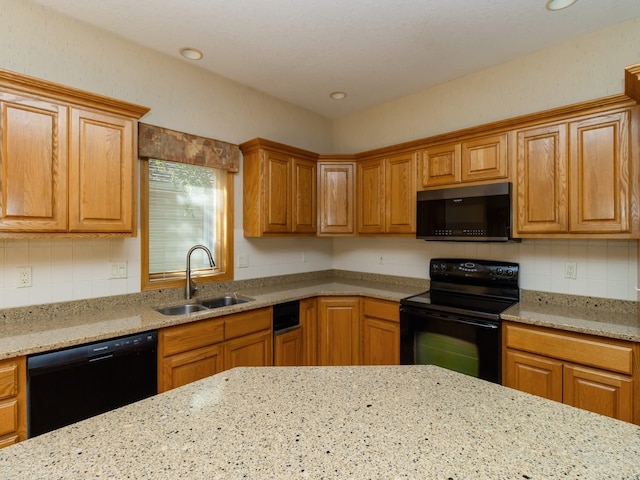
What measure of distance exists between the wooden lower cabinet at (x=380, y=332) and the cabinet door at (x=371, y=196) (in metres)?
0.73

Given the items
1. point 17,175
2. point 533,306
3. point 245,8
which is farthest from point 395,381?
point 245,8

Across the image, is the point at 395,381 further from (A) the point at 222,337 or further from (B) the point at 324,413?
(A) the point at 222,337

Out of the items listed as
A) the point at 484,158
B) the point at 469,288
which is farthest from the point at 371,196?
the point at 469,288

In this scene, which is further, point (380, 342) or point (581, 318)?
point (380, 342)

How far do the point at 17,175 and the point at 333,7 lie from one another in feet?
6.49

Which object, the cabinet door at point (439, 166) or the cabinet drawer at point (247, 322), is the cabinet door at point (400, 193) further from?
the cabinet drawer at point (247, 322)

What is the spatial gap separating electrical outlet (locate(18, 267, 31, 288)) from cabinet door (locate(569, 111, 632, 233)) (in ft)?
→ 11.0

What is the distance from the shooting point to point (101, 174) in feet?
6.43

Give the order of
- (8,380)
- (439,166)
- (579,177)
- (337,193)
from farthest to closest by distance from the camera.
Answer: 1. (337,193)
2. (439,166)
3. (579,177)
4. (8,380)

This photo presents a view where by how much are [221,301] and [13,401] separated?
1.44 m

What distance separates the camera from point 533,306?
238 centimetres

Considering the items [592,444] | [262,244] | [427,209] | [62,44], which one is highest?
[62,44]

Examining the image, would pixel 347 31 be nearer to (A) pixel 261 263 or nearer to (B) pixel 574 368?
(A) pixel 261 263

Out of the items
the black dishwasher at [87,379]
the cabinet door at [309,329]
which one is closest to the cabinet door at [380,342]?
the cabinet door at [309,329]
